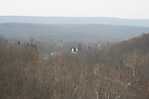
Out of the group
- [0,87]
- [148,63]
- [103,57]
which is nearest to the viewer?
[0,87]

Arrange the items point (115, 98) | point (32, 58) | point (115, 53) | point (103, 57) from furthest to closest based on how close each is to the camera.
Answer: point (115, 53) → point (103, 57) → point (32, 58) → point (115, 98)

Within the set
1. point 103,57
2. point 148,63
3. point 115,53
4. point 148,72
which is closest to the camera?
point 148,72

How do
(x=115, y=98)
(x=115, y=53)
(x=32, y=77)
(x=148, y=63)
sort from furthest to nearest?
(x=115, y=53) < (x=148, y=63) < (x=115, y=98) < (x=32, y=77)

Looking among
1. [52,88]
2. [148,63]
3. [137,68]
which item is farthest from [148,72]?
[52,88]

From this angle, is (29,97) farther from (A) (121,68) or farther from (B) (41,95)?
(A) (121,68)

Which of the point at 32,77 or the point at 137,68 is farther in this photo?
the point at 137,68

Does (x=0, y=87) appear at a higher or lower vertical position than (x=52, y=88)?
higher

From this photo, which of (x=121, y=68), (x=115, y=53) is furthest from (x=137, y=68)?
(x=115, y=53)

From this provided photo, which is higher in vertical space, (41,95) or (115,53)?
(41,95)

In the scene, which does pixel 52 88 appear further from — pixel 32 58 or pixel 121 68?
pixel 121 68
